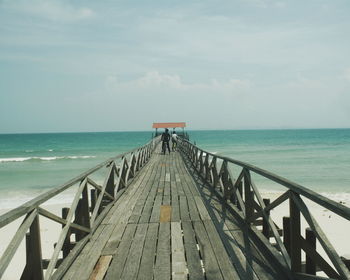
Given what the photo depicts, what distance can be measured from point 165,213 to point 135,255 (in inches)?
88.8

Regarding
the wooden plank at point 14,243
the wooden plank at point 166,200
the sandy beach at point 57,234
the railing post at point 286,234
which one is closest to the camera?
the wooden plank at point 14,243

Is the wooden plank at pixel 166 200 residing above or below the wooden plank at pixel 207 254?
below

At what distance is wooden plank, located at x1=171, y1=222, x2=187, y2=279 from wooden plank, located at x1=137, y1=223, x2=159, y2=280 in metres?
0.27

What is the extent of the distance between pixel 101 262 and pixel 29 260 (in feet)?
3.78

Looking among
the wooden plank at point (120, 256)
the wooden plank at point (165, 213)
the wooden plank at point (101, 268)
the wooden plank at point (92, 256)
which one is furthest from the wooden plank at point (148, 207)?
the wooden plank at point (101, 268)

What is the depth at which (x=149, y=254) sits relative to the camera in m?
4.12

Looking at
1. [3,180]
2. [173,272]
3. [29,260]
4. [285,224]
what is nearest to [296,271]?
[285,224]

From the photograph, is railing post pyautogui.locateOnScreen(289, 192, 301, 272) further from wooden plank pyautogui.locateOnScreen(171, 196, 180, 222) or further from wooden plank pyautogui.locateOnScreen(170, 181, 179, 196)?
wooden plank pyautogui.locateOnScreen(170, 181, 179, 196)

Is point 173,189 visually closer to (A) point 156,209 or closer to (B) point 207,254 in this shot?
(A) point 156,209

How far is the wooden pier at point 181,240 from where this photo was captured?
290cm

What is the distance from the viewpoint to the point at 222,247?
430 cm

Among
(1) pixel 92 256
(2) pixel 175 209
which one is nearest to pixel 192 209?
(2) pixel 175 209

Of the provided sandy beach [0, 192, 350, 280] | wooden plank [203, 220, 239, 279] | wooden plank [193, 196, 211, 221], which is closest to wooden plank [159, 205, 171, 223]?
wooden plank [193, 196, 211, 221]

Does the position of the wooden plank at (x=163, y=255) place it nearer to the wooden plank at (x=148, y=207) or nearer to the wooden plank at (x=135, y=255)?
the wooden plank at (x=135, y=255)
